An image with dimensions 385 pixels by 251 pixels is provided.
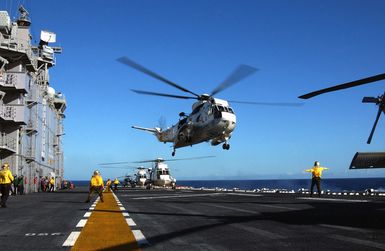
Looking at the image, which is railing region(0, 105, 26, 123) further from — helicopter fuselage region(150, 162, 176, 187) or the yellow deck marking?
the yellow deck marking

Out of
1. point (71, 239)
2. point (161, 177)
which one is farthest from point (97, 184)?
point (161, 177)

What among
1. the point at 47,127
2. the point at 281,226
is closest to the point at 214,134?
the point at 281,226

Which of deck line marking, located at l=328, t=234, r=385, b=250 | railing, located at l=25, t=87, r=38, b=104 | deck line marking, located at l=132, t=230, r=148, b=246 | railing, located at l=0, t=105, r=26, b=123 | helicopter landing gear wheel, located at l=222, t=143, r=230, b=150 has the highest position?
railing, located at l=25, t=87, r=38, b=104

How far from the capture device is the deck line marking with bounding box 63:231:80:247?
23.5 feet

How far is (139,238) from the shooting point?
7684mm

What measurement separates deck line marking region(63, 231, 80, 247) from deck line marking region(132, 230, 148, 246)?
3.43 feet

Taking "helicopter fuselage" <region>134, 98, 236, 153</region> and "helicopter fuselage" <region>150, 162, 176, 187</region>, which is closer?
"helicopter fuselage" <region>134, 98, 236, 153</region>

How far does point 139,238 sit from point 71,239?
1187 mm

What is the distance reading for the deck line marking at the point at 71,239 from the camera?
716cm

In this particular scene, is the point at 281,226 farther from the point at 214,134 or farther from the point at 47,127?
the point at 47,127

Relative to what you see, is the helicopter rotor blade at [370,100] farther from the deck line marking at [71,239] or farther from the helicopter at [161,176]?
the helicopter at [161,176]

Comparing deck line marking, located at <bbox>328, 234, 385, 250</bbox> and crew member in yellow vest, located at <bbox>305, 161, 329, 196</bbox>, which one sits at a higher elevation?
crew member in yellow vest, located at <bbox>305, 161, 329, 196</bbox>

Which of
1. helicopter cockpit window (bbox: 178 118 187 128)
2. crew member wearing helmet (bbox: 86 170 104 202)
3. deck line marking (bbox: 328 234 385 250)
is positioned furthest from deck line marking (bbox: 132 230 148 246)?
helicopter cockpit window (bbox: 178 118 187 128)

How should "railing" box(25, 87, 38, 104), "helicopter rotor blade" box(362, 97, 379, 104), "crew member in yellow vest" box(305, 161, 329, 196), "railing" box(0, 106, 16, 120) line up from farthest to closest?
1. "railing" box(25, 87, 38, 104)
2. "railing" box(0, 106, 16, 120)
3. "crew member in yellow vest" box(305, 161, 329, 196)
4. "helicopter rotor blade" box(362, 97, 379, 104)
